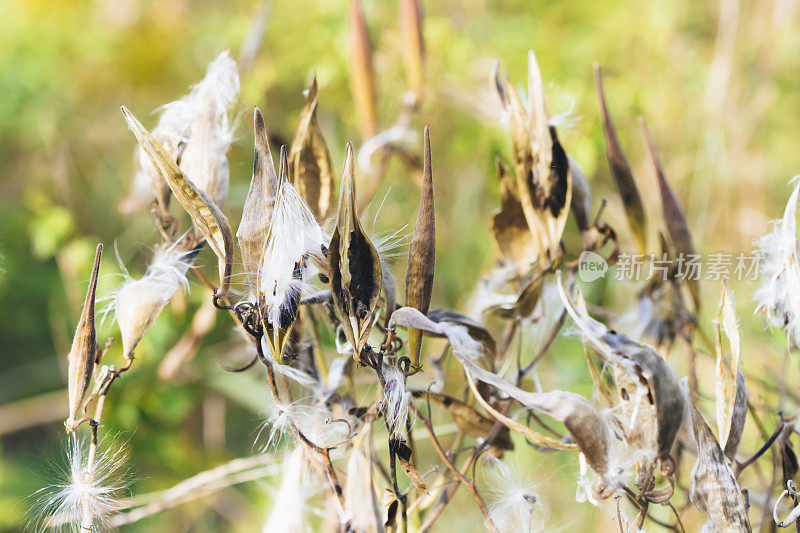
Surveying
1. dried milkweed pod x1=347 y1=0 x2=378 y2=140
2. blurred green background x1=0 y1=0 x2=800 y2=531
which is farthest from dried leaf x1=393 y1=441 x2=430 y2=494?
blurred green background x1=0 y1=0 x2=800 y2=531

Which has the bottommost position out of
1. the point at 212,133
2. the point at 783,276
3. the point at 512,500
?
the point at 512,500

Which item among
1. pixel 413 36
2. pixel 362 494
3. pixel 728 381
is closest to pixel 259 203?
pixel 362 494

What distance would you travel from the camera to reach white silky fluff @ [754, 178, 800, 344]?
275mm

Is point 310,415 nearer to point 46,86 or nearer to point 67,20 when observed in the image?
point 46,86

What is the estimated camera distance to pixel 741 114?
980 millimetres

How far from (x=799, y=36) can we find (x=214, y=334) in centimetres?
111

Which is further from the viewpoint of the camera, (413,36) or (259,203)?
(413,36)

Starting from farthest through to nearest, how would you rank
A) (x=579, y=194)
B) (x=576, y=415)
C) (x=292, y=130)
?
1. (x=292, y=130)
2. (x=579, y=194)
3. (x=576, y=415)

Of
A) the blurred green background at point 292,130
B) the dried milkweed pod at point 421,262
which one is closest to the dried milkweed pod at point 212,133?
the dried milkweed pod at point 421,262

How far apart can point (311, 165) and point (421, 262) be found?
0.34 feet

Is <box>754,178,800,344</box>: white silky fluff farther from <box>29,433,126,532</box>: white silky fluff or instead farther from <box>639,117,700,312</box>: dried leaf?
<box>29,433,126,532</box>: white silky fluff

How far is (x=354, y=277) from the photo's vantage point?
25 centimetres

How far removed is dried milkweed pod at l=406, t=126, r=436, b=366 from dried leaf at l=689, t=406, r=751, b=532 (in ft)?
0.41

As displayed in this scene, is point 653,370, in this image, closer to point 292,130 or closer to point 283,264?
point 283,264
